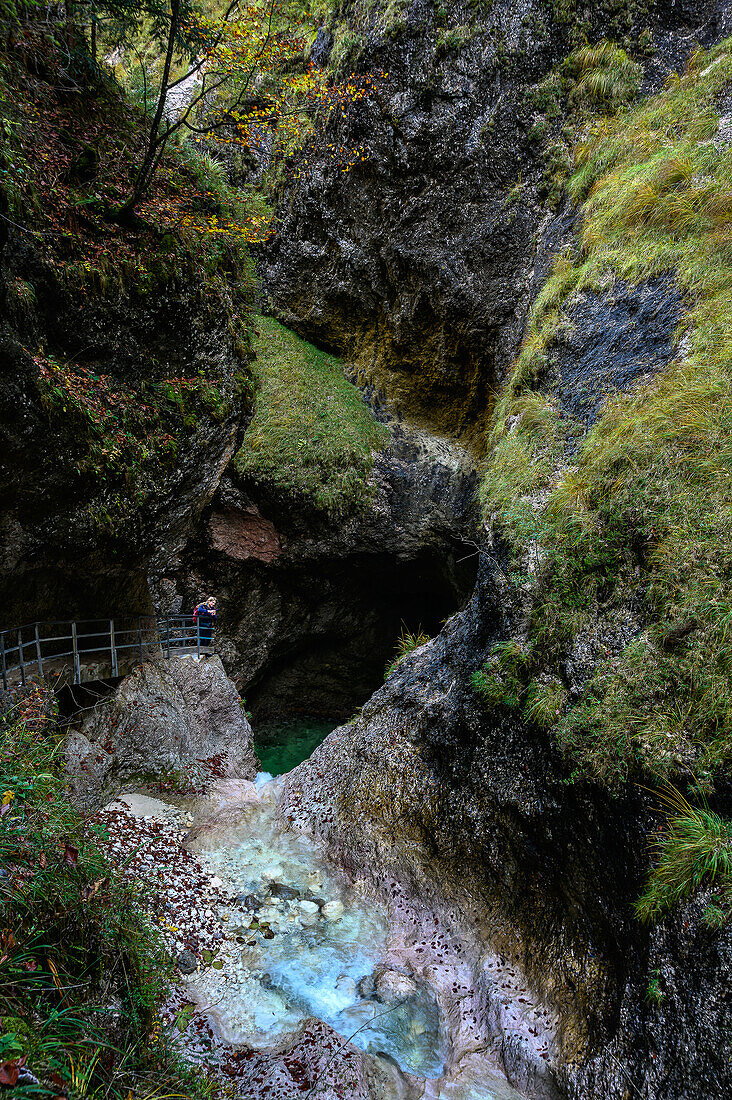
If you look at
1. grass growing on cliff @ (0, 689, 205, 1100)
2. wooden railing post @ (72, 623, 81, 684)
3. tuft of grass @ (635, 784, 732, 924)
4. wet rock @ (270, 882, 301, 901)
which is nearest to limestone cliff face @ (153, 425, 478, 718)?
wooden railing post @ (72, 623, 81, 684)

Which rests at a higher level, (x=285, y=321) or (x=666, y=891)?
(x=285, y=321)

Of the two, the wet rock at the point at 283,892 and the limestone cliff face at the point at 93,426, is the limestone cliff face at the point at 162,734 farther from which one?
the wet rock at the point at 283,892

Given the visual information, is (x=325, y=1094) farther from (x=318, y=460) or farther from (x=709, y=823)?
(x=318, y=460)

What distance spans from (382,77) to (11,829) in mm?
15165

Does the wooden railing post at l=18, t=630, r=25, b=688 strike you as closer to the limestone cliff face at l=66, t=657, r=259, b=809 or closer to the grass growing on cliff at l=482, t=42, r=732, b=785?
the limestone cliff face at l=66, t=657, r=259, b=809

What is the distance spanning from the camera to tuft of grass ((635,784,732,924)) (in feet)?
11.6

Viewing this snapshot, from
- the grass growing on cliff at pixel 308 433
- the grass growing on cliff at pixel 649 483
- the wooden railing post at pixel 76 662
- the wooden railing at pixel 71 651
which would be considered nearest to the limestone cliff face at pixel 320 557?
the grass growing on cliff at pixel 308 433

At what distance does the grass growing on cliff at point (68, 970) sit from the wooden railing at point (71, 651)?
8.90 ft

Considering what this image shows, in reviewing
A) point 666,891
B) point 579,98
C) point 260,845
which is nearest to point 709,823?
point 666,891

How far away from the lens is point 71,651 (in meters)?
7.78

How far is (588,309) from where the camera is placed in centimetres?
770

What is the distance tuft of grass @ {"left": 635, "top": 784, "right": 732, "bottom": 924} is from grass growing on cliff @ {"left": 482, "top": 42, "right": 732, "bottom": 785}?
0.90 feet

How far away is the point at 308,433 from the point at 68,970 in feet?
38.0

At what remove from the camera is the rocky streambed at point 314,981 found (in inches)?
167
